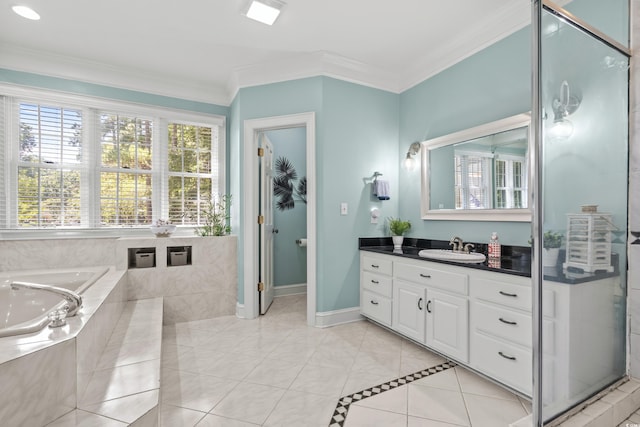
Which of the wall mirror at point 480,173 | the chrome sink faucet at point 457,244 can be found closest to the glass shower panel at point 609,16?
the wall mirror at point 480,173

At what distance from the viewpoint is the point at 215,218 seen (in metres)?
3.54

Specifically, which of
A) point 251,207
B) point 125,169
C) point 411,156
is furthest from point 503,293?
point 125,169

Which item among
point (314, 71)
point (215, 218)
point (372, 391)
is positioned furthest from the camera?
point (215, 218)

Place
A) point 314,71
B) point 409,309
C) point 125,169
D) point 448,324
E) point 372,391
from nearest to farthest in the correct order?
point 372,391 → point 448,324 → point 409,309 → point 314,71 → point 125,169

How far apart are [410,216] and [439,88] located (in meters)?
1.33

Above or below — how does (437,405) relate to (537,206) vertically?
below

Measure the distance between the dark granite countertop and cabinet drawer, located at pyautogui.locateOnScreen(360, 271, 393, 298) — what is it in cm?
25

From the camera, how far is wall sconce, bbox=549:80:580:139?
4.03ft

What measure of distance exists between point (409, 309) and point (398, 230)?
2.99 ft

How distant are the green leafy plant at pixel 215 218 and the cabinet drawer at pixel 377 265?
170 cm

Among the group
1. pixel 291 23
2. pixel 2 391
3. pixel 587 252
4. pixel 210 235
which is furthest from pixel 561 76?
pixel 210 235

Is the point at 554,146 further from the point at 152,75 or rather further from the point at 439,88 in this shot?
the point at 152,75

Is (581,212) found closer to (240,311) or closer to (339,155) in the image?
(339,155)

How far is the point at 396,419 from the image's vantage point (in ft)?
5.34
